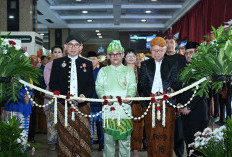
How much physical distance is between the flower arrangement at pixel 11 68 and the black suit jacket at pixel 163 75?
1252 millimetres

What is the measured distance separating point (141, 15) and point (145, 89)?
1061cm

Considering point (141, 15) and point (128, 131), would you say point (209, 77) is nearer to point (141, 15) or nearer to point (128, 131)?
point (128, 131)

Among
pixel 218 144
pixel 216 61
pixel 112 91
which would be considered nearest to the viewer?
pixel 218 144

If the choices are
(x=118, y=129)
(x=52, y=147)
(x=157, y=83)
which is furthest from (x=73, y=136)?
(x=52, y=147)

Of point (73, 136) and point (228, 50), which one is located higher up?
point (228, 50)

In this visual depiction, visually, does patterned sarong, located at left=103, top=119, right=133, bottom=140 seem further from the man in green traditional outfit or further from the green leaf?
the green leaf

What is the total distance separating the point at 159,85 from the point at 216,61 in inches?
39.1

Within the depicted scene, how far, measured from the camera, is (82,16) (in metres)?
13.9

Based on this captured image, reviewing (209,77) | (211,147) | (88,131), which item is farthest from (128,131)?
(211,147)

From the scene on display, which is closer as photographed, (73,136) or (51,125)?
(73,136)

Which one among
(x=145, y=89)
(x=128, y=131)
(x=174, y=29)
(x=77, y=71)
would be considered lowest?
(x=128, y=131)

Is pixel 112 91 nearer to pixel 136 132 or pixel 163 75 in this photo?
pixel 163 75

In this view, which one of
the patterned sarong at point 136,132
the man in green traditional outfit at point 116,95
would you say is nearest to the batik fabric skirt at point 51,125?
the patterned sarong at point 136,132

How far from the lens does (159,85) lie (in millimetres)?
3547
